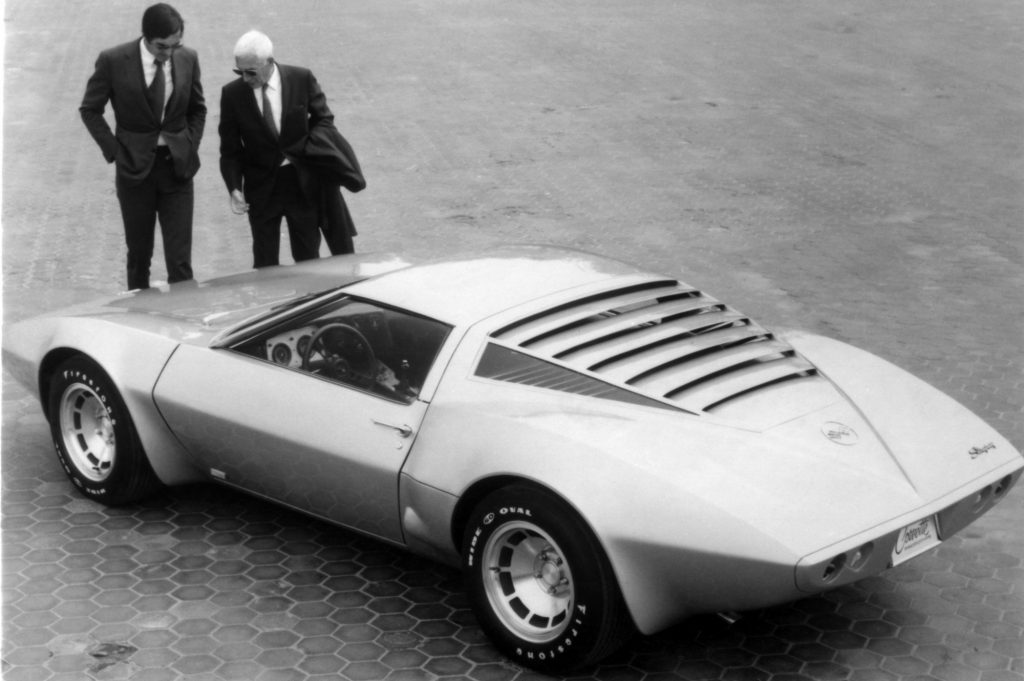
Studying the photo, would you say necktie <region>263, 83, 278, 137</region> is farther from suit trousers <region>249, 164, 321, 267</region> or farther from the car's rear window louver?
the car's rear window louver

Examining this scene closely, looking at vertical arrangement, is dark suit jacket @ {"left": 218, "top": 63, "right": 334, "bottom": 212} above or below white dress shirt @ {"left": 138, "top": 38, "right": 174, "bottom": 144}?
below

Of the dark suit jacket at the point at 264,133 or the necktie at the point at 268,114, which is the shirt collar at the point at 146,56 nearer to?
the dark suit jacket at the point at 264,133

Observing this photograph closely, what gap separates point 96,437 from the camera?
616 cm

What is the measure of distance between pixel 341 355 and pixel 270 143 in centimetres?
278

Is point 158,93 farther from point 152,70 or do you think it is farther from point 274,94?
point 274,94

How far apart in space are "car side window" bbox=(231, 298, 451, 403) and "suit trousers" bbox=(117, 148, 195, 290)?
2.63m

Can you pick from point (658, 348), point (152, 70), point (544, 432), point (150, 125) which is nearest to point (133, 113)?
point (150, 125)

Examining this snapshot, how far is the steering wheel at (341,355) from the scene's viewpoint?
5414mm

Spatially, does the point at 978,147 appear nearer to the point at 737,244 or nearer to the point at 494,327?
the point at 737,244

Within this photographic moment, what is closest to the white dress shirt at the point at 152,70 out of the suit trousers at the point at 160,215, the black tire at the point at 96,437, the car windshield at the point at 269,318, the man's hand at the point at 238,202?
the suit trousers at the point at 160,215

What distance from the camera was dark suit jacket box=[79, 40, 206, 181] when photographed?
25.8 ft

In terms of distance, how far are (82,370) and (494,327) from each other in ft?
6.39

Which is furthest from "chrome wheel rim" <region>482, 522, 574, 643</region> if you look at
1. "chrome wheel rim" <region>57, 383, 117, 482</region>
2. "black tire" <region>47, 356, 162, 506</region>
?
"chrome wheel rim" <region>57, 383, 117, 482</region>

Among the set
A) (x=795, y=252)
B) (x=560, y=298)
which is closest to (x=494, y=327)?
(x=560, y=298)
